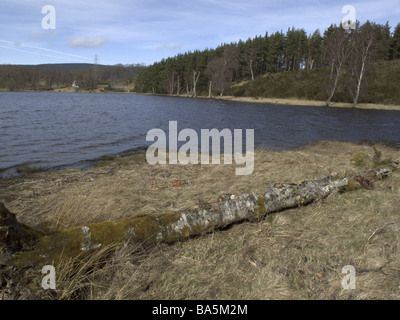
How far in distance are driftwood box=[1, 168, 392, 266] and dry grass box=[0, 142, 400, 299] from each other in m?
0.13

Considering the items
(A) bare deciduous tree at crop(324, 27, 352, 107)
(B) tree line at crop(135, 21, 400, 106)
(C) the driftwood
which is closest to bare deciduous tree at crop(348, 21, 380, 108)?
(A) bare deciduous tree at crop(324, 27, 352, 107)

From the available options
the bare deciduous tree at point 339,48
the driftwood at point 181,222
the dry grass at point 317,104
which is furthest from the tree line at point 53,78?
the driftwood at point 181,222

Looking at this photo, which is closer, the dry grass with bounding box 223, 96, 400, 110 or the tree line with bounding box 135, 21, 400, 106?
the dry grass with bounding box 223, 96, 400, 110

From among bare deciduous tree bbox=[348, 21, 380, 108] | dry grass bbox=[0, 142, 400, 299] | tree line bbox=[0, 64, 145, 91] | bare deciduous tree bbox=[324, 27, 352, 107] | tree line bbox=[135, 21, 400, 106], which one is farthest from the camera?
tree line bbox=[0, 64, 145, 91]

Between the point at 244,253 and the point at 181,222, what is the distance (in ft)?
3.17

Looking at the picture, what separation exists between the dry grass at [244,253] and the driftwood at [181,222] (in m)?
0.13

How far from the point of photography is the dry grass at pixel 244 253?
268 cm

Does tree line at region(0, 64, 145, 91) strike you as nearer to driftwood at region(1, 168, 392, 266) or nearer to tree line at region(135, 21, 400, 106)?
tree line at region(135, 21, 400, 106)

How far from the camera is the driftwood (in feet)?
8.79

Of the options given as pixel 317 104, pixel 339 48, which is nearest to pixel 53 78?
pixel 317 104

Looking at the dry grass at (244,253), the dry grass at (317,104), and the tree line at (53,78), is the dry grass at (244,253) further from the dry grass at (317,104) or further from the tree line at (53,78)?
the tree line at (53,78)

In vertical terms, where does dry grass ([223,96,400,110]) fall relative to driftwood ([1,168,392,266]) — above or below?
above
